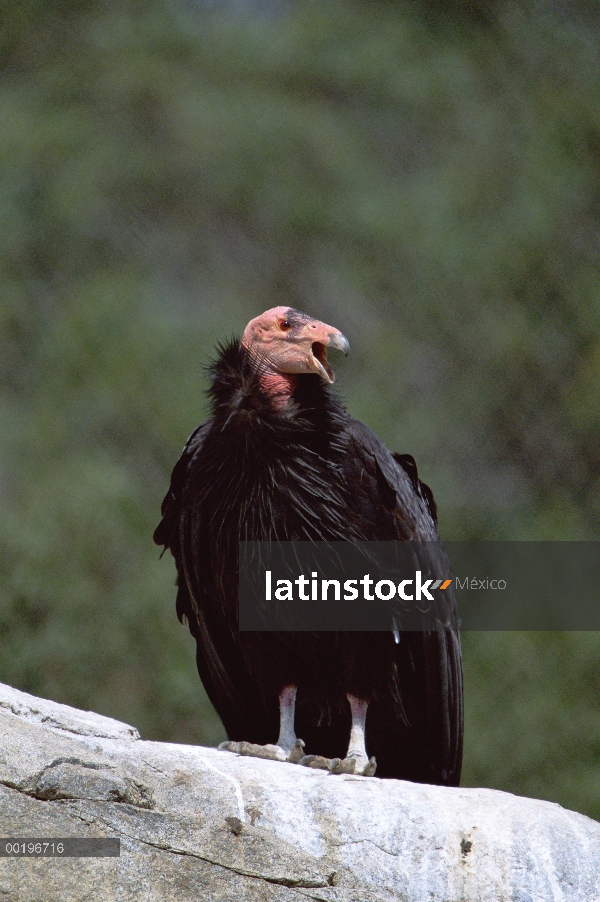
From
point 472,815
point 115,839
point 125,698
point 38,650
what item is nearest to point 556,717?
point 125,698

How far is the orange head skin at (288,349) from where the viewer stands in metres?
4.20

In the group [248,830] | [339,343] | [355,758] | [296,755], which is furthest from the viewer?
[339,343]

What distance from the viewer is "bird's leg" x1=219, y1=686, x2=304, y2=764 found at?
12.5 feet

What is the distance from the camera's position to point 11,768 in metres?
3.03

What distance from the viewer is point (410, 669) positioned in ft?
13.9

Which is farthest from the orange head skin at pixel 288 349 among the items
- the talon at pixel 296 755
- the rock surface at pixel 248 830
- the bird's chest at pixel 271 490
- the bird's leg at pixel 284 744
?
the rock surface at pixel 248 830

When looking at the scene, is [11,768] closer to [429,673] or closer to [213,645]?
[213,645]

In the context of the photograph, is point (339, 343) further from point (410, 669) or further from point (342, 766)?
point (342, 766)

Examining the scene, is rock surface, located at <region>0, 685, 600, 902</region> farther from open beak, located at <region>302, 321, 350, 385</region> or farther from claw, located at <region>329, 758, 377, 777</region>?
open beak, located at <region>302, 321, 350, 385</region>

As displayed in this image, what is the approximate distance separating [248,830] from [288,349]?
5.66ft

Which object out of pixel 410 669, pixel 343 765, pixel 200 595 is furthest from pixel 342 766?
pixel 200 595

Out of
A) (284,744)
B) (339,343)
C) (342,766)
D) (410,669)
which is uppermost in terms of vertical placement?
(339,343)

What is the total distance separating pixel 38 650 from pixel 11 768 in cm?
626

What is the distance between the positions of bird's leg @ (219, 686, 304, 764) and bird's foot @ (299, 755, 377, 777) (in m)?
0.08
